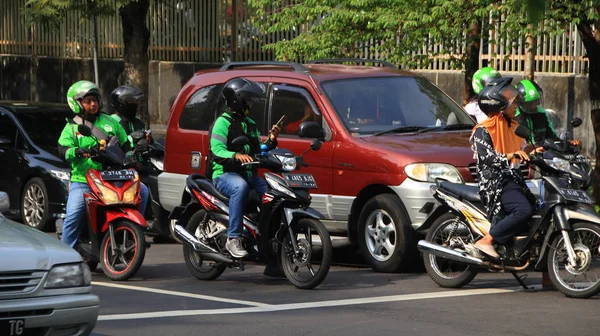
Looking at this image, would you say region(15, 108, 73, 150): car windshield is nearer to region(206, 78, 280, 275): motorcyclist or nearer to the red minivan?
the red minivan

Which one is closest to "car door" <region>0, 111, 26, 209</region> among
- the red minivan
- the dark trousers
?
the red minivan

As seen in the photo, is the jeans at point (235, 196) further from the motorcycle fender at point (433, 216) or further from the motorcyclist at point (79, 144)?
the motorcycle fender at point (433, 216)

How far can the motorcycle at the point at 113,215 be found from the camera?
10.5 meters

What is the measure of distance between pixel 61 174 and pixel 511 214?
269 inches

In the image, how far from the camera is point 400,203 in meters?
11.0

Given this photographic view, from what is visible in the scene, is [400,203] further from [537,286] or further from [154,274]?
[154,274]

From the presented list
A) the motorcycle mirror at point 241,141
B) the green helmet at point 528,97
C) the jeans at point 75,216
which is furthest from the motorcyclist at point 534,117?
the jeans at point 75,216

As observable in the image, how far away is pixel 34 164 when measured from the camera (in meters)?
14.8

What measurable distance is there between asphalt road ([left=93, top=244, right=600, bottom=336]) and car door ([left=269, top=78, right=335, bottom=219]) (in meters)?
0.91

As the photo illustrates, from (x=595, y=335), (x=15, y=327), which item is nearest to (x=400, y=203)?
(x=595, y=335)

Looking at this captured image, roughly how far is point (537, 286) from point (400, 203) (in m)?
1.55

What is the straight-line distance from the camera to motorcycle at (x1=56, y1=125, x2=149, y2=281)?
10539 mm

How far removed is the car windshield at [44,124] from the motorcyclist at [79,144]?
4.35 metres

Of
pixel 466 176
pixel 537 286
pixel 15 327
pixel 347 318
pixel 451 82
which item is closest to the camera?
pixel 15 327
